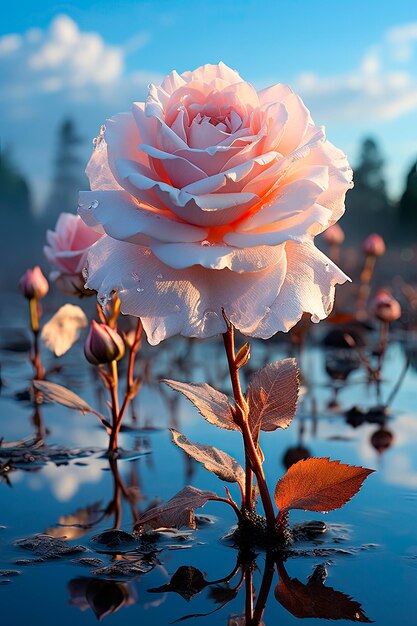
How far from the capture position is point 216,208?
2.82ft

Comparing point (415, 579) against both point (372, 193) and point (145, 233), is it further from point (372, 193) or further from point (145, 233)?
point (372, 193)

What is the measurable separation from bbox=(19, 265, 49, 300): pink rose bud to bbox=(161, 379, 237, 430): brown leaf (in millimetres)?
1135

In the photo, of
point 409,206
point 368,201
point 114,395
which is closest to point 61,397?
point 114,395

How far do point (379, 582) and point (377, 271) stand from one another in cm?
646

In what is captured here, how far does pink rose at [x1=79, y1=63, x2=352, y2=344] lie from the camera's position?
88 cm

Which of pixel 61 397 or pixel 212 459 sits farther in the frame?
pixel 61 397

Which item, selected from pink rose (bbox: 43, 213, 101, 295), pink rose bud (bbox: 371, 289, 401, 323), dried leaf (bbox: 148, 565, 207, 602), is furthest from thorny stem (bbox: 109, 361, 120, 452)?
pink rose bud (bbox: 371, 289, 401, 323)

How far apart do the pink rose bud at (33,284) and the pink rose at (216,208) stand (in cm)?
116

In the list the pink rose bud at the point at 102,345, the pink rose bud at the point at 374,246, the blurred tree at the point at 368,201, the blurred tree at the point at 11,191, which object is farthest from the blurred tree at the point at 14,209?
the pink rose bud at the point at 102,345

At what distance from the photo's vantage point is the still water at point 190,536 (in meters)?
0.93

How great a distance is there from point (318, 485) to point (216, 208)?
17.1 inches

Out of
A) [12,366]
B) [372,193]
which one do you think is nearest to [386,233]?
[372,193]

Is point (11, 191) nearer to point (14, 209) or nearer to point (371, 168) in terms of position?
point (14, 209)

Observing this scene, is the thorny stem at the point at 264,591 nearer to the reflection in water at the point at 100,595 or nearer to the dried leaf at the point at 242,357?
the reflection in water at the point at 100,595
